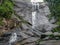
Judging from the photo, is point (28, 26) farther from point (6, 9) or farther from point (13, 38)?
point (13, 38)

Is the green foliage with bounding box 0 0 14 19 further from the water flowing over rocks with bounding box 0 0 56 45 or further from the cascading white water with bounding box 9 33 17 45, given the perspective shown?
the cascading white water with bounding box 9 33 17 45

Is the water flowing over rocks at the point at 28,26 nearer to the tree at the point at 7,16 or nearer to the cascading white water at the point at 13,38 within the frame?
the cascading white water at the point at 13,38

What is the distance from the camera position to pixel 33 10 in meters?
23.9

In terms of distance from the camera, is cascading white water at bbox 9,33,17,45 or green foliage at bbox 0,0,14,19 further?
green foliage at bbox 0,0,14,19

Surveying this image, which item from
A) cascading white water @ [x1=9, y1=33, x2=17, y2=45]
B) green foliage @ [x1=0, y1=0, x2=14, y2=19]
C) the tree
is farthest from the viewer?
green foliage @ [x1=0, y1=0, x2=14, y2=19]

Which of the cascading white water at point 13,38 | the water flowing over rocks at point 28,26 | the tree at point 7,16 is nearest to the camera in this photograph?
the water flowing over rocks at point 28,26

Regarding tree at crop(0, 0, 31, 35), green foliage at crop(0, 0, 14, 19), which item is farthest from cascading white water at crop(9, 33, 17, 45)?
green foliage at crop(0, 0, 14, 19)

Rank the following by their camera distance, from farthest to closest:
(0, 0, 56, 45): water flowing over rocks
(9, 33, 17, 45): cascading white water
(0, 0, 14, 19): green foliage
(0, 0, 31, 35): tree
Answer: (0, 0, 14, 19): green foliage
(0, 0, 31, 35): tree
(9, 33, 17, 45): cascading white water
(0, 0, 56, 45): water flowing over rocks

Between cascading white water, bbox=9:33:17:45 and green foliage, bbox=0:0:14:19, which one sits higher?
green foliage, bbox=0:0:14:19

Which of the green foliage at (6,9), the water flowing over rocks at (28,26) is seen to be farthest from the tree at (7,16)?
the water flowing over rocks at (28,26)

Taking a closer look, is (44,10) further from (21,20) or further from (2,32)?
(2,32)

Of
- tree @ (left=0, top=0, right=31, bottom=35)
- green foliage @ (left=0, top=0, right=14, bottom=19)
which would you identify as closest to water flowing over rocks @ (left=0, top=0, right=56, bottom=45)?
tree @ (left=0, top=0, right=31, bottom=35)

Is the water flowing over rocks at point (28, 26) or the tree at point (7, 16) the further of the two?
the tree at point (7, 16)

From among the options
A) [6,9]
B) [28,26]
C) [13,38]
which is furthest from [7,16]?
[13,38]
